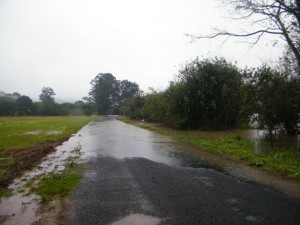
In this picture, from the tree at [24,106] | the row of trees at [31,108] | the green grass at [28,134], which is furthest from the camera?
the tree at [24,106]

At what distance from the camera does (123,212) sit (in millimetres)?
6176

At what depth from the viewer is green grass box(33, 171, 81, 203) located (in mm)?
7573

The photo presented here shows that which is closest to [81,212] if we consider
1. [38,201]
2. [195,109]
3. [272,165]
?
[38,201]

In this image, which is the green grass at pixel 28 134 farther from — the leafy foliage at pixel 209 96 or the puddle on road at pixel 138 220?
the puddle on road at pixel 138 220

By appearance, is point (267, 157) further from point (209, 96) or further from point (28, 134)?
point (28, 134)

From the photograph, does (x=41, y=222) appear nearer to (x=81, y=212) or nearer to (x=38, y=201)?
(x=81, y=212)

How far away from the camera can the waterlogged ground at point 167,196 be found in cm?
585

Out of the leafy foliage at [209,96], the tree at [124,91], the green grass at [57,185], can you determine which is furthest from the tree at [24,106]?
the green grass at [57,185]

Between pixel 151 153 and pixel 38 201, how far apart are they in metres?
7.71

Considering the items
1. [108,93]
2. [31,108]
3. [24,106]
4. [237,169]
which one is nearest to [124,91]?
[108,93]

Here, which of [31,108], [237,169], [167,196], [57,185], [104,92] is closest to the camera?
[167,196]

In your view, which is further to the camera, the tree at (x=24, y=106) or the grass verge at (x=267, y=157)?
the tree at (x=24, y=106)

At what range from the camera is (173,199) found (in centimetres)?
694

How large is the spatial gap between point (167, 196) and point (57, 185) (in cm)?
318
